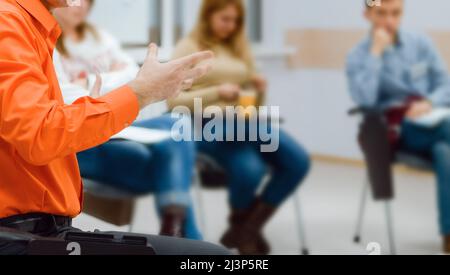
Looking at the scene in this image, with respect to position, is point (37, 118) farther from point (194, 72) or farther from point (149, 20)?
point (149, 20)

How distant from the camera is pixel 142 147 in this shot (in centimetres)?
139

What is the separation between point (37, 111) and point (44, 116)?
1cm

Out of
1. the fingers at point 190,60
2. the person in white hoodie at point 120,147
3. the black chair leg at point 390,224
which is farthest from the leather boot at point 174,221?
the fingers at point 190,60

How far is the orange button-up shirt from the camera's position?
0.83m

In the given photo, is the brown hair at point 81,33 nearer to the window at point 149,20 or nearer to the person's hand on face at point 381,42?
the window at point 149,20

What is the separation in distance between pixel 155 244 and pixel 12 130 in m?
0.32

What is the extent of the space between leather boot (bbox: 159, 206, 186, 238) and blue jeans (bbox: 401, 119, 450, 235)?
52 cm

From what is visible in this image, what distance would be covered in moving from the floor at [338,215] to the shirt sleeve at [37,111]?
587 mm

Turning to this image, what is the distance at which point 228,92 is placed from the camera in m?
1.34

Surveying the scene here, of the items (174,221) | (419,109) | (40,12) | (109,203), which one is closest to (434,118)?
(419,109)

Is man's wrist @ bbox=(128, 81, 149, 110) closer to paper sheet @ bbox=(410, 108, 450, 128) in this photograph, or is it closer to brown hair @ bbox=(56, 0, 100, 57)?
brown hair @ bbox=(56, 0, 100, 57)
